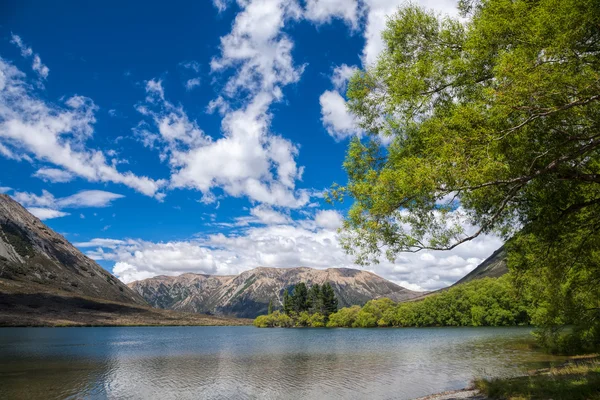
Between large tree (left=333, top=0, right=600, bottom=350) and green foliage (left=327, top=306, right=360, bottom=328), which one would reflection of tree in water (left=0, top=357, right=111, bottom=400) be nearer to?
large tree (left=333, top=0, right=600, bottom=350)

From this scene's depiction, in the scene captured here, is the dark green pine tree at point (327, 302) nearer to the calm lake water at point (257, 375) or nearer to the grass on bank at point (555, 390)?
the calm lake water at point (257, 375)

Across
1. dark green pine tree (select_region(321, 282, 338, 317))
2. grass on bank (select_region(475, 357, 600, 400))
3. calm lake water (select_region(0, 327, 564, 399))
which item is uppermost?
dark green pine tree (select_region(321, 282, 338, 317))

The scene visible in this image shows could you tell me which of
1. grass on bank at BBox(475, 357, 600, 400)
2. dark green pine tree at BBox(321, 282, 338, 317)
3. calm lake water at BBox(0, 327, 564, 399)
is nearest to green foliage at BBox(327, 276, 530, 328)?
dark green pine tree at BBox(321, 282, 338, 317)

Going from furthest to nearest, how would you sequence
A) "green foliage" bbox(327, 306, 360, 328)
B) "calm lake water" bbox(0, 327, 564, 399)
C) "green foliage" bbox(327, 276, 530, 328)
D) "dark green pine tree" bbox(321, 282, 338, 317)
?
1. "dark green pine tree" bbox(321, 282, 338, 317)
2. "green foliage" bbox(327, 306, 360, 328)
3. "green foliage" bbox(327, 276, 530, 328)
4. "calm lake water" bbox(0, 327, 564, 399)

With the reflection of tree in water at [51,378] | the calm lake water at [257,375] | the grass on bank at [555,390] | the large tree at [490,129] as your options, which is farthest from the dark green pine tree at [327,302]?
the large tree at [490,129]

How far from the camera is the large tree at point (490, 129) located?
8977 millimetres

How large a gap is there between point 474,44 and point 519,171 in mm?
3967

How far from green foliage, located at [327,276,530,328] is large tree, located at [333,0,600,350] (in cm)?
13141

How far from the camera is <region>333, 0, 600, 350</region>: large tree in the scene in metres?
8.98

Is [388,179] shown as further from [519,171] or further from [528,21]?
[528,21]

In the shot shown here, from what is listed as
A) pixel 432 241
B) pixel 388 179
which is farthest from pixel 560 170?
pixel 388 179

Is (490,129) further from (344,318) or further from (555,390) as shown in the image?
(344,318)

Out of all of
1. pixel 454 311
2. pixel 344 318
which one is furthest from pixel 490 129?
pixel 344 318

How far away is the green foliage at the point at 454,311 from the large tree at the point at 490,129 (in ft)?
431
